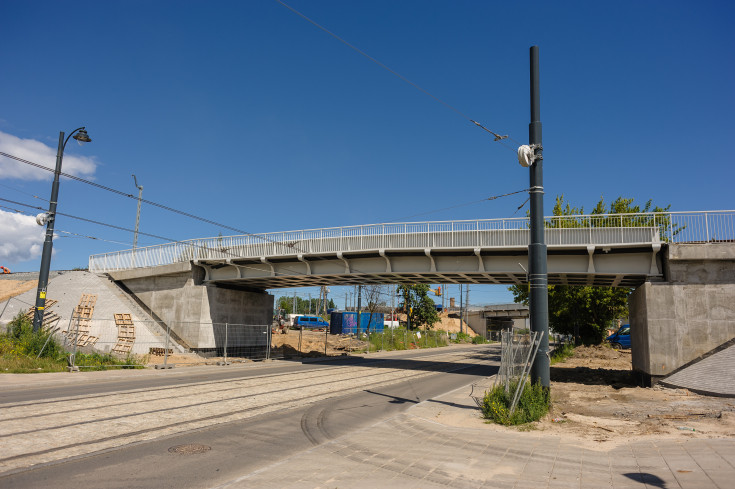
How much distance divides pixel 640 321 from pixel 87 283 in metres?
34.0

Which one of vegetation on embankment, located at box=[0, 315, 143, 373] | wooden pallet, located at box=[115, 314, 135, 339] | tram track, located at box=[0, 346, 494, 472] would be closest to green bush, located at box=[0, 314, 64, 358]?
vegetation on embankment, located at box=[0, 315, 143, 373]

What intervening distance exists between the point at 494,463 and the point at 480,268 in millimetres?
18051

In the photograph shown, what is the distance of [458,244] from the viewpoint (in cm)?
2361

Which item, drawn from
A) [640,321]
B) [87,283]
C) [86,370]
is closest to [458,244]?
[640,321]

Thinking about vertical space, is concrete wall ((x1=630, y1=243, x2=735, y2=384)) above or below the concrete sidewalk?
above

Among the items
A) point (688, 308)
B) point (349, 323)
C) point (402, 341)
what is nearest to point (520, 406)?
point (688, 308)

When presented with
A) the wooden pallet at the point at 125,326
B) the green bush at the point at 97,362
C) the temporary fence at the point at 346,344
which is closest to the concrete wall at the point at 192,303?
the wooden pallet at the point at 125,326

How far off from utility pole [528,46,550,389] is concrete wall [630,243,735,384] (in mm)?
9790

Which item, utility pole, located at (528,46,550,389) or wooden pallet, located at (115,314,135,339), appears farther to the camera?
wooden pallet, located at (115,314,135,339)

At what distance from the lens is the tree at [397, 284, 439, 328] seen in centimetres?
7100

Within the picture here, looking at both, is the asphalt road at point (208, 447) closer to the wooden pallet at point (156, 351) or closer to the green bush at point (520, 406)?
the green bush at point (520, 406)

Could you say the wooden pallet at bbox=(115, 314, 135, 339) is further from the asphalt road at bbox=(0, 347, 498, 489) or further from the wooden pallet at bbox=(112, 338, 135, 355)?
the asphalt road at bbox=(0, 347, 498, 489)

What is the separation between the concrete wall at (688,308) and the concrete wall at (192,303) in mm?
24312

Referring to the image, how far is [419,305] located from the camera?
237ft
